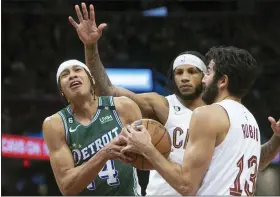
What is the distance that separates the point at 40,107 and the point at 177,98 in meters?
8.05

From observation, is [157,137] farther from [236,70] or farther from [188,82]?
[188,82]

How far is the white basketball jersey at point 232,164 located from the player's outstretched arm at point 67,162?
0.62 m

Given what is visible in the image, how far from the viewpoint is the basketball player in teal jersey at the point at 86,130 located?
4.46 m

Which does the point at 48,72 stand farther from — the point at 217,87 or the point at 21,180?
the point at 217,87

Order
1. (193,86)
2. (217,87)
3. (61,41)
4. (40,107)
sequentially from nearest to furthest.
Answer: (217,87) < (193,86) < (40,107) < (61,41)

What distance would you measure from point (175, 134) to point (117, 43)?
9.23m

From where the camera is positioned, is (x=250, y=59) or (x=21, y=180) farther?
(x=21, y=180)

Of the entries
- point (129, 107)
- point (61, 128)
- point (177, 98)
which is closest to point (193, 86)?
point (177, 98)

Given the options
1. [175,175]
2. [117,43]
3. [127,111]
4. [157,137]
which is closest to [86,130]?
[127,111]

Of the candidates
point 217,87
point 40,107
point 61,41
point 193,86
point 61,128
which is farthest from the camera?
point 61,41

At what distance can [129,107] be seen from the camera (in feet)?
15.4

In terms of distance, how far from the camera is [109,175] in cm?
457

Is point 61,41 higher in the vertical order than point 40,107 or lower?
higher

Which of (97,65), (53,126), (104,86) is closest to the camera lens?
(53,126)
